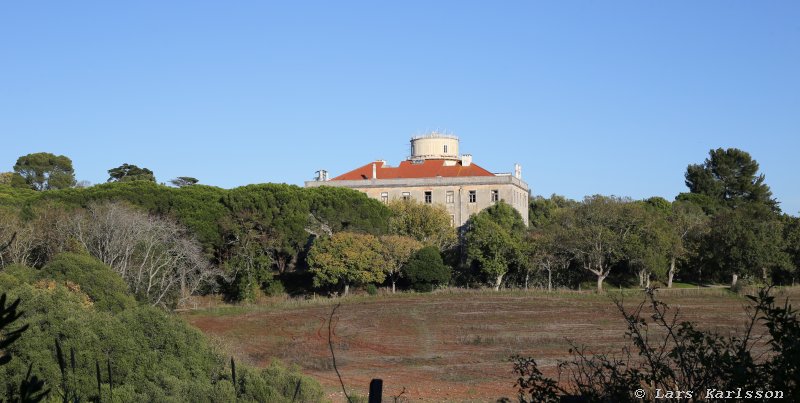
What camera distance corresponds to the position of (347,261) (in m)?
64.0

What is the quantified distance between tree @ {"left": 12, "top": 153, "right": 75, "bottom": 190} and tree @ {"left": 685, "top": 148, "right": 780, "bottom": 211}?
67.5 m

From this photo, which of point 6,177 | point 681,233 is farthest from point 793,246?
point 6,177

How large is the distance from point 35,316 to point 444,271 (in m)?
39.1

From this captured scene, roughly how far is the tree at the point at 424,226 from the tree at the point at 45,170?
148ft

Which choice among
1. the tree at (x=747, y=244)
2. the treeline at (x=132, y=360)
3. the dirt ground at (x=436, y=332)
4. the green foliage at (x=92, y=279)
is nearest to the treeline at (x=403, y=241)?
the tree at (x=747, y=244)

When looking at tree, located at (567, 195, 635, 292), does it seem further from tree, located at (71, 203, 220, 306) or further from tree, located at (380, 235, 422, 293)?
tree, located at (71, 203, 220, 306)

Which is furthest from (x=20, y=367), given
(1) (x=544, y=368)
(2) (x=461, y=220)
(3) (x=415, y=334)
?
(2) (x=461, y=220)

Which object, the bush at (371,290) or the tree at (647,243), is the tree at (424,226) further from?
the tree at (647,243)

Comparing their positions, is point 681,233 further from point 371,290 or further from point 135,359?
point 135,359

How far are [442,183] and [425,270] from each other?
77.3 feet

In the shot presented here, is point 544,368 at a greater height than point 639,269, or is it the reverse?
point 639,269

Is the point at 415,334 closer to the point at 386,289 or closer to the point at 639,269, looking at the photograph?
the point at 386,289

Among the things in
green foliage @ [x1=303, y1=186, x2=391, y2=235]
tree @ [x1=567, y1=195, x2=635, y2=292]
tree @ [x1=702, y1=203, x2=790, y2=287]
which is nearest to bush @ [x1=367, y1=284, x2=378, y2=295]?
green foliage @ [x1=303, y1=186, x2=391, y2=235]

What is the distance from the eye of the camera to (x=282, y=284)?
6819 cm
